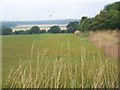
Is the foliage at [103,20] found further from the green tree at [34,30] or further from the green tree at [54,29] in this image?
the green tree at [34,30]

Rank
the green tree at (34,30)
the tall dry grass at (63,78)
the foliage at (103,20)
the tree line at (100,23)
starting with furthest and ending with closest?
the foliage at (103,20) → the tree line at (100,23) → the green tree at (34,30) → the tall dry grass at (63,78)

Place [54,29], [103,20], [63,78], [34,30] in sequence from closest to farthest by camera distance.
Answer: [63,78], [34,30], [54,29], [103,20]

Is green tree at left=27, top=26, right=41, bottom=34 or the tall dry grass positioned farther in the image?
green tree at left=27, top=26, right=41, bottom=34

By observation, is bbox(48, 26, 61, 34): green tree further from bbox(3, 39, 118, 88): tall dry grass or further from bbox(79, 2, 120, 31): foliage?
bbox(79, 2, 120, 31): foliage

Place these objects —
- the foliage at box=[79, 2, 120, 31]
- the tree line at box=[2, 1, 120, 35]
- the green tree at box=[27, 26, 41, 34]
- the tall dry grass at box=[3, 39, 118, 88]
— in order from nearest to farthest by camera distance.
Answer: the tall dry grass at box=[3, 39, 118, 88]
the green tree at box=[27, 26, 41, 34]
the tree line at box=[2, 1, 120, 35]
the foliage at box=[79, 2, 120, 31]

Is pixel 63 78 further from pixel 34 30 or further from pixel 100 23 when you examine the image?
pixel 100 23

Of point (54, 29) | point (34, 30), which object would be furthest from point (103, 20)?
point (34, 30)

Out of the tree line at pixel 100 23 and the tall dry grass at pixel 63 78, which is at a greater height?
the tree line at pixel 100 23

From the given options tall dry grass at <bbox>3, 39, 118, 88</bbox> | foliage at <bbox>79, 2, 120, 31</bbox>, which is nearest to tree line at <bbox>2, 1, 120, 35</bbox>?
foliage at <bbox>79, 2, 120, 31</bbox>

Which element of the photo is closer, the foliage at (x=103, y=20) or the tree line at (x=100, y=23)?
the tree line at (x=100, y=23)

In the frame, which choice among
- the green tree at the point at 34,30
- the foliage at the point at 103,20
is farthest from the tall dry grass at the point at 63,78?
the foliage at the point at 103,20

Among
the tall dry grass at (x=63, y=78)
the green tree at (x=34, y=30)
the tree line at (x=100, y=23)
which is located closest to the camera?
the tall dry grass at (x=63, y=78)

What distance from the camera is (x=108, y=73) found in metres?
3.40

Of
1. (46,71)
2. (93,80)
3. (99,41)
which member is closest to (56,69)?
(46,71)
